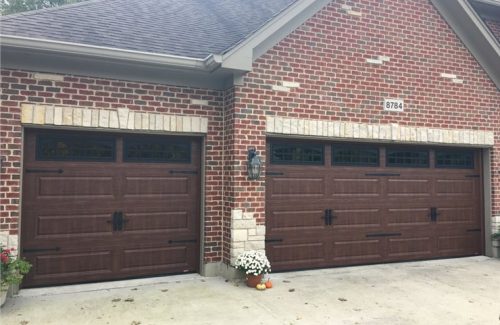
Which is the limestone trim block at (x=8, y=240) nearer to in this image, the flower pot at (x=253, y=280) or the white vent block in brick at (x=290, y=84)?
the flower pot at (x=253, y=280)

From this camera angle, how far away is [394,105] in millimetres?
8672

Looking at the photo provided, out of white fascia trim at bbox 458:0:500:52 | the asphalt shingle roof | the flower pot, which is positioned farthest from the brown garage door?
white fascia trim at bbox 458:0:500:52

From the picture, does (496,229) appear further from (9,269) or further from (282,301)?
(9,269)

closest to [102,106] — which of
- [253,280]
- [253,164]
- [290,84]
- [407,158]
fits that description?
[253,164]

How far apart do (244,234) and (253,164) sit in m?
1.18

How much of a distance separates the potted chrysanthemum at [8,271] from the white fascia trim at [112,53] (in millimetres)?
2861

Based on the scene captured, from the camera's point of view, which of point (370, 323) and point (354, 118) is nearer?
point (370, 323)

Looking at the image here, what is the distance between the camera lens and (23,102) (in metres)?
6.50

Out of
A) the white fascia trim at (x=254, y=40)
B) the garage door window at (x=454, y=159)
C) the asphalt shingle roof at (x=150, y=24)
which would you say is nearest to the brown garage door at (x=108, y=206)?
the asphalt shingle roof at (x=150, y=24)

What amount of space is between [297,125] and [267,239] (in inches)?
A: 83.4

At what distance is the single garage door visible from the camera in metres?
7.98

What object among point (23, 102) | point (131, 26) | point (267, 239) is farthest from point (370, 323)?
point (131, 26)

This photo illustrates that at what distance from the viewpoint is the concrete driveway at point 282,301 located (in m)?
5.39

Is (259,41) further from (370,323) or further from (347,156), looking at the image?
(370,323)
